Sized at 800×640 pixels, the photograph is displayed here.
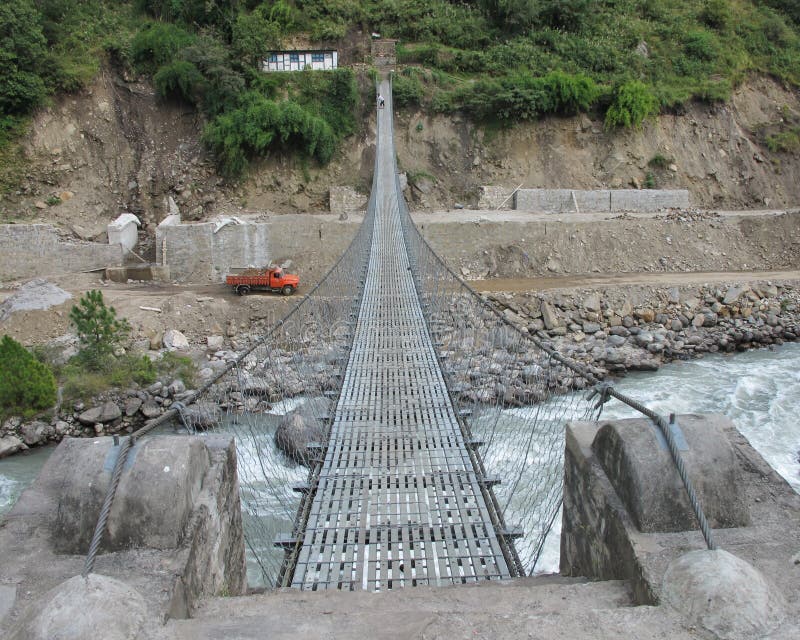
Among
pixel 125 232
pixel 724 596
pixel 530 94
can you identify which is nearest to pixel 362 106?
pixel 530 94

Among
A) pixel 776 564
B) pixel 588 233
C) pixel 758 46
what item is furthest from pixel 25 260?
pixel 758 46

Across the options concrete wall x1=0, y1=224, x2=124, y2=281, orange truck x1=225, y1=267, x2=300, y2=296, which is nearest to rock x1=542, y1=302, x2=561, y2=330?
orange truck x1=225, y1=267, x2=300, y2=296

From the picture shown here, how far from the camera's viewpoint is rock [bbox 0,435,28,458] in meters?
6.38

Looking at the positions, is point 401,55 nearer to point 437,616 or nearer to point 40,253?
point 40,253

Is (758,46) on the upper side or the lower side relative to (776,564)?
upper

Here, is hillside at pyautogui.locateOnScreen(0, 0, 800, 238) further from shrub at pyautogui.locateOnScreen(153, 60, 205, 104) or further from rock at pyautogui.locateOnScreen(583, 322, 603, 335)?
rock at pyautogui.locateOnScreen(583, 322, 603, 335)

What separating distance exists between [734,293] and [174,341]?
936cm

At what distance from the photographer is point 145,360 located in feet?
25.4

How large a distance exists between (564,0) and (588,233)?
28.2ft

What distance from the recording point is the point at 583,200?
1397cm

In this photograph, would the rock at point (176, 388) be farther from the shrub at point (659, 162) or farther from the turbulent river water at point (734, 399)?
the shrub at point (659, 162)

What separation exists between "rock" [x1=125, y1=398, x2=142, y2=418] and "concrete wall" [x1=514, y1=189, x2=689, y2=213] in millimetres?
9793

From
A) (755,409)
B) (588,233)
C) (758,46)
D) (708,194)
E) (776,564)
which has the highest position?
(758,46)

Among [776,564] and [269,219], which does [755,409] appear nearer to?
[776,564]
